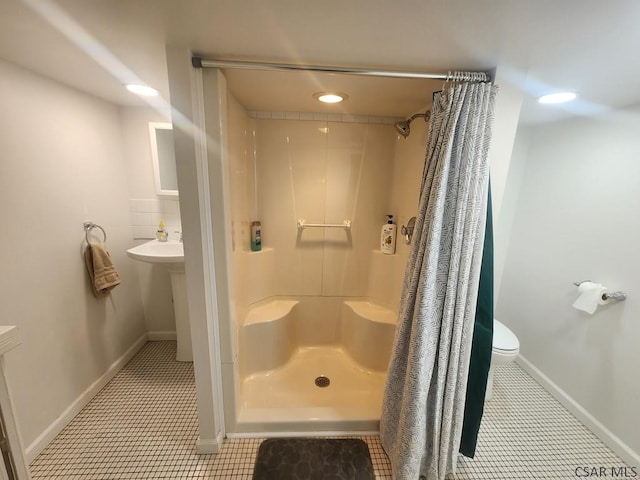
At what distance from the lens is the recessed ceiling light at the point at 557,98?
1.41m

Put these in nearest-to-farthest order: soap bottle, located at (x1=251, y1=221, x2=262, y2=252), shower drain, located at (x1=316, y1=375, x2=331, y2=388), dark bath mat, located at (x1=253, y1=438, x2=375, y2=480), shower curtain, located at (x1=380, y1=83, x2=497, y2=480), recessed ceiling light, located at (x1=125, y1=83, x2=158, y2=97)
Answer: shower curtain, located at (x1=380, y1=83, x2=497, y2=480)
dark bath mat, located at (x1=253, y1=438, x2=375, y2=480)
recessed ceiling light, located at (x1=125, y1=83, x2=158, y2=97)
shower drain, located at (x1=316, y1=375, x2=331, y2=388)
soap bottle, located at (x1=251, y1=221, x2=262, y2=252)

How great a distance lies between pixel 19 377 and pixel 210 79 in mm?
1717

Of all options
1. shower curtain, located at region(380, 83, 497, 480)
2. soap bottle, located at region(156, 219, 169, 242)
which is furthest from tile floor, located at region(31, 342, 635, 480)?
soap bottle, located at region(156, 219, 169, 242)

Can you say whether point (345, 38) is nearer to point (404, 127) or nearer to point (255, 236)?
point (404, 127)

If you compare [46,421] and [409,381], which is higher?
[409,381]

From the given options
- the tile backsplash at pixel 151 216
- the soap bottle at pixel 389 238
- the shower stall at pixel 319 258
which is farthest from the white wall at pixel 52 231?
the soap bottle at pixel 389 238

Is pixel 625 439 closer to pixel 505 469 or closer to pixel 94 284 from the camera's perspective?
pixel 505 469

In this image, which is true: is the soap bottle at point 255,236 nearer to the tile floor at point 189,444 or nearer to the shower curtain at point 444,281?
the tile floor at point 189,444

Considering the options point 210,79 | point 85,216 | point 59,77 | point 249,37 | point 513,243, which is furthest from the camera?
point 513,243

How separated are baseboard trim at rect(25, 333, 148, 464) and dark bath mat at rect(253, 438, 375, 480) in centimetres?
103

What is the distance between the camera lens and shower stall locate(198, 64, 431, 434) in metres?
1.74

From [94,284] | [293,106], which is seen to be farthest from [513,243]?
[94,284]

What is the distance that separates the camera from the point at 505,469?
1396 mm

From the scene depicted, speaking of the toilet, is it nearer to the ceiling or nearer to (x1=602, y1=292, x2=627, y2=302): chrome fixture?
(x1=602, y1=292, x2=627, y2=302): chrome fixture
